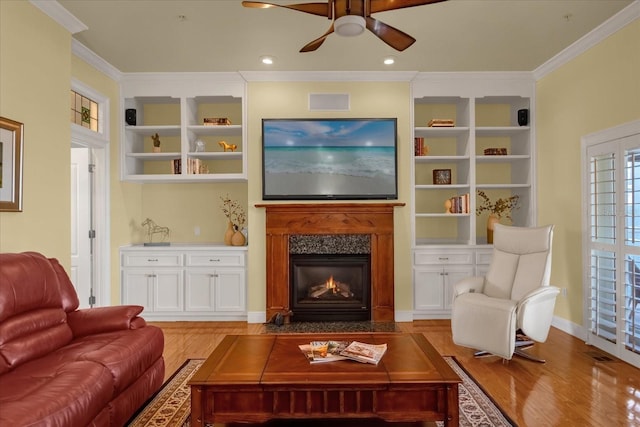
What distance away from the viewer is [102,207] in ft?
15.1

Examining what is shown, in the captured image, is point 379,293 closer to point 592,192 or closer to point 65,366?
point 592,192

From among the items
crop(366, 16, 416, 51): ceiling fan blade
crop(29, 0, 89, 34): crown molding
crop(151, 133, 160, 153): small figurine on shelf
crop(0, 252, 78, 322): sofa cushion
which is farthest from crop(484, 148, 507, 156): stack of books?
crop(0, 252, 78, 322): sofa cushion

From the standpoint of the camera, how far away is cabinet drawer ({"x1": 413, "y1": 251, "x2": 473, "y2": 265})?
4902 millimetres

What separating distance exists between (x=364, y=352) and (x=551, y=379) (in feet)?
5.65

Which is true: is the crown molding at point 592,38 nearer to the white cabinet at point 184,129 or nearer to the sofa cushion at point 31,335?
the white cabinet at point 184,129

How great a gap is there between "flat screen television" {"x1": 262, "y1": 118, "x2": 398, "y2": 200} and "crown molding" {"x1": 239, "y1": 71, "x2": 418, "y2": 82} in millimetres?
492

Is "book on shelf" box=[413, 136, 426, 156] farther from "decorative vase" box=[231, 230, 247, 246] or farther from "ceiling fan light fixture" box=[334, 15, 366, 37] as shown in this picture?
"ceiling fan light fixture" box=[334, 15, 366, 37]

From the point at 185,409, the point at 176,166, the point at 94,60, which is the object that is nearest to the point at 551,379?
the point at 185,409

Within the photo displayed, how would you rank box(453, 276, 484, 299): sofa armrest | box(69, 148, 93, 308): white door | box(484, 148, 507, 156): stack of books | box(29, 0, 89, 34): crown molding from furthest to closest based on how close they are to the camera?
1. box(484, 148, 507, 156): stack of books
2. box(69, 148, 93, 308): white door
3. box(453, 276, 484, 299): sofa armrest
4. box(29, 0, 89, 34): crown molding

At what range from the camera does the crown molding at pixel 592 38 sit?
341 centimetres

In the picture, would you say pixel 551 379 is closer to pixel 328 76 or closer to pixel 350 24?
pixel 350 24

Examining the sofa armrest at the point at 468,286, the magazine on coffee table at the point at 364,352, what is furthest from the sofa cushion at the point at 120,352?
the sofa armrest at the point at 468,286

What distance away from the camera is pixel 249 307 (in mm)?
4895

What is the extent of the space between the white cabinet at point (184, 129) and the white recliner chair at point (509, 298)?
2.90m
